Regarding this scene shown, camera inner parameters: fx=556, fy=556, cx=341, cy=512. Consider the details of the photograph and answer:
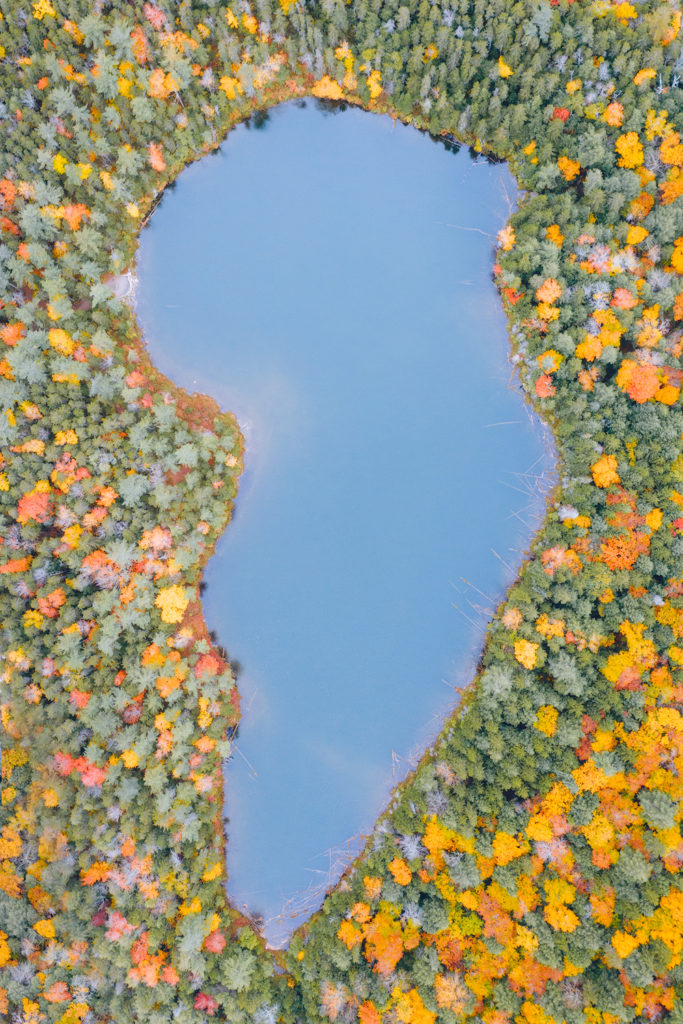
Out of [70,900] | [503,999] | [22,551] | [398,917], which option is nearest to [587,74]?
[22,551]

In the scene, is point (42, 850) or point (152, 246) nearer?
point (42, 850)

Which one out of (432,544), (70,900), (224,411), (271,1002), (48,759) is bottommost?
(271,1002)

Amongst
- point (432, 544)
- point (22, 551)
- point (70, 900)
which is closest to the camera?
point (70, 900)

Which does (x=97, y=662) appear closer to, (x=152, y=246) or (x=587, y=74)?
(x=152, y=246)

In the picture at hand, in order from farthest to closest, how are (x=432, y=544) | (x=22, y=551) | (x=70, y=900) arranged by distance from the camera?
(x=432, y=544), (x=22, y=551), (x=70, y=900)

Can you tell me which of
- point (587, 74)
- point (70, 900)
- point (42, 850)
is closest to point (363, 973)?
point (70, 900)

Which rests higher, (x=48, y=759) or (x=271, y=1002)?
(x=48, y=759)
